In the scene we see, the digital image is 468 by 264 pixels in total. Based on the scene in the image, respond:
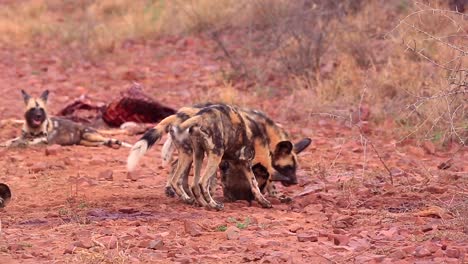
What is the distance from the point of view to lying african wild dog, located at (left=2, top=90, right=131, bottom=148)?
467 inches

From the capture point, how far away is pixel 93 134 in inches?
477

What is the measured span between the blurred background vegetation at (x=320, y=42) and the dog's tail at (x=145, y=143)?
2.50 metres

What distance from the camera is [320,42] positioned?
14789 mm

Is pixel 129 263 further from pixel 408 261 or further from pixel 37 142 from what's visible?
pixel 37 142

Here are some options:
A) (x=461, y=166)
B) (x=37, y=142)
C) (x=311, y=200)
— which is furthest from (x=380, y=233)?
(x=37, y=142)

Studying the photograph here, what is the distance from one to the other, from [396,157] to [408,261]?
186 inches

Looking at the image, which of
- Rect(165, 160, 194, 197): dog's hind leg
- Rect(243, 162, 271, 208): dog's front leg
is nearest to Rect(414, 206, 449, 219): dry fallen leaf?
Rect(243, 162, 271, 208): dog's front leg

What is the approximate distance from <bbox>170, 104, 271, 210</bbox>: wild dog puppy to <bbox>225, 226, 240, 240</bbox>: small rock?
1119mm

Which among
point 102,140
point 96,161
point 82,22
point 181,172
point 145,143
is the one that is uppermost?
point 145,143

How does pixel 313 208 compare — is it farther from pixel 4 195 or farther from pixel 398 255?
pixel 4 195

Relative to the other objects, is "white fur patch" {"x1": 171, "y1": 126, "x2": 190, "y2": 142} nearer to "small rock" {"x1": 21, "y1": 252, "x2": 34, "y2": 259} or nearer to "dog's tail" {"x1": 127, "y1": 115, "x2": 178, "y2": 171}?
"dog's tail" {"x1": 127, "y1": 115, "x2": 178, "y2": 171}

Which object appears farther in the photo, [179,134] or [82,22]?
[82,22]

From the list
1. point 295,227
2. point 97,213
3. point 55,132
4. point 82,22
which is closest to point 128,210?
point 97,213

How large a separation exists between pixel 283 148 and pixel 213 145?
0.82 meters
